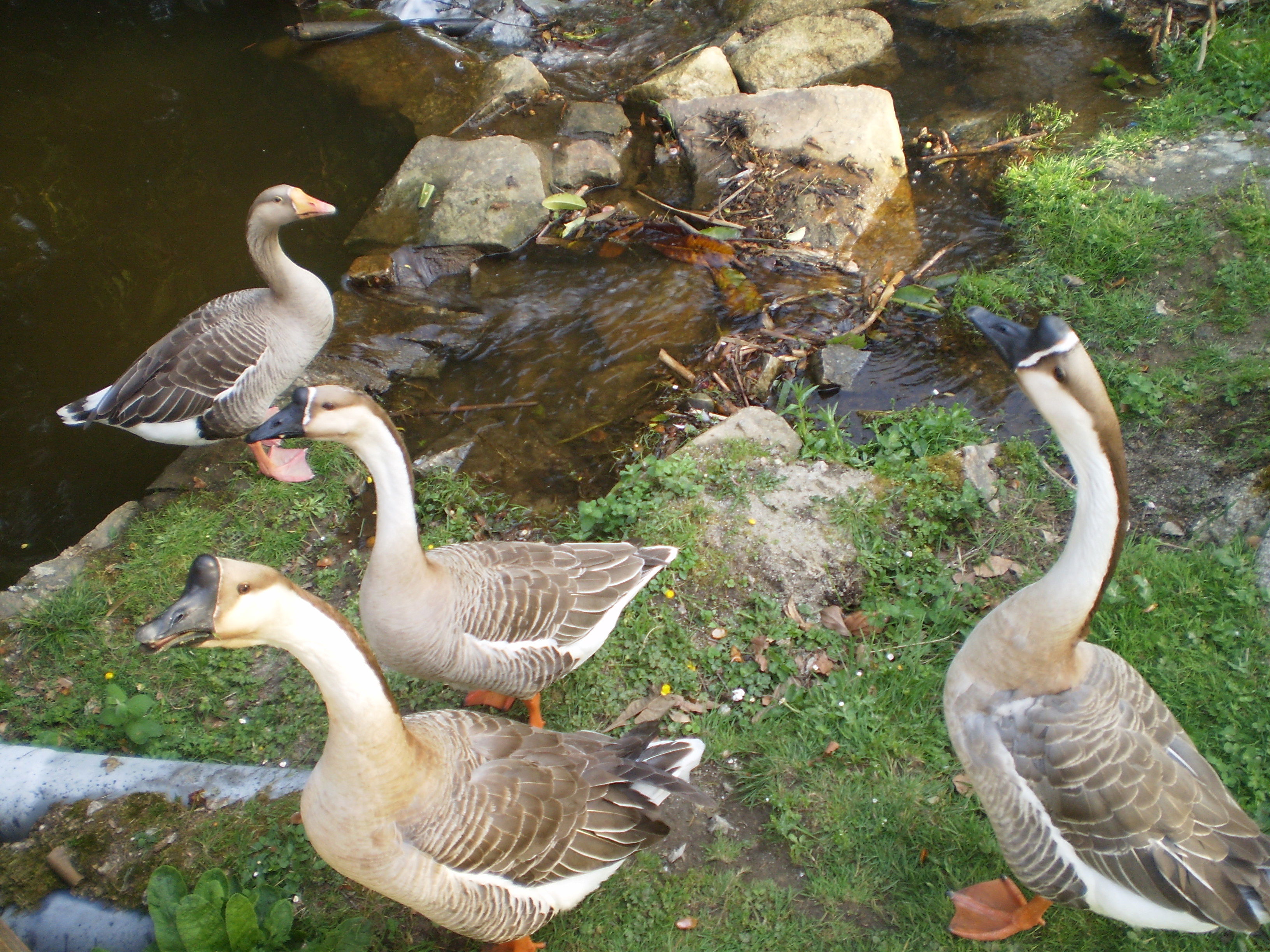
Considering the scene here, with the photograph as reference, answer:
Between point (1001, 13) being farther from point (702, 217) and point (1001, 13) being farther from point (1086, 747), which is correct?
point (1086, 747)

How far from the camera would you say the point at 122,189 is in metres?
8.15

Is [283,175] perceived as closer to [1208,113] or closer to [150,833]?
[150,833]

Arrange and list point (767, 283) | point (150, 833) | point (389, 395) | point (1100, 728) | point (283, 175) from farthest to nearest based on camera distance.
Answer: point (283, 175) → point (767, 283) → point (389, 395) → point (150, 833) → point (1100, 728)

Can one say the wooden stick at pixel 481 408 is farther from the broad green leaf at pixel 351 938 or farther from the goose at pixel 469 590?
the broad green leaf at pixel 351 938

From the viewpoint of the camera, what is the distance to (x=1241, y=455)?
13.1ft

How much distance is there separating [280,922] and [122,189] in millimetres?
8430

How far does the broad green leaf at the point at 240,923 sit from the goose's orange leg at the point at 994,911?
8.40ft

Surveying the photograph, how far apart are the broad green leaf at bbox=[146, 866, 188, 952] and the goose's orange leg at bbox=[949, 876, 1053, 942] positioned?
9.26 ft

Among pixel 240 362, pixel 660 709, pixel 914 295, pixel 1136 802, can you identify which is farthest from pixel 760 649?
pixel 240 362

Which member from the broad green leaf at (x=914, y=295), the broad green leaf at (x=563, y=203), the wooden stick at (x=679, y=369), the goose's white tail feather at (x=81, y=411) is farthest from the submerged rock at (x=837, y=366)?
the goose's white tail feather at (x=81, y=411)

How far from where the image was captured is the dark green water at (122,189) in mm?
5871

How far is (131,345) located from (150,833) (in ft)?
16.4

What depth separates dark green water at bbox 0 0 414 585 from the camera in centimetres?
587

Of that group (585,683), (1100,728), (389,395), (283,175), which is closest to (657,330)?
(389,395)
